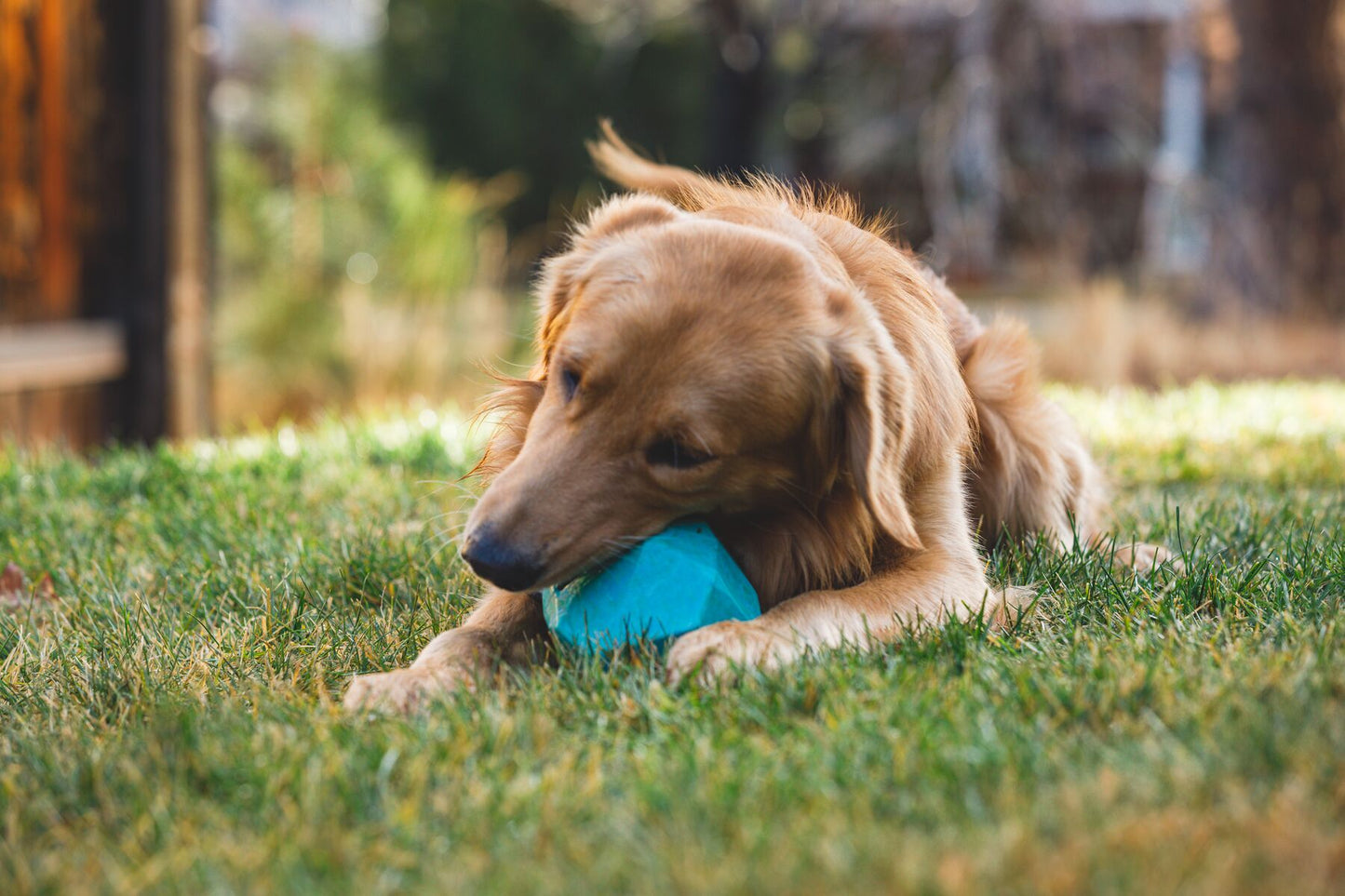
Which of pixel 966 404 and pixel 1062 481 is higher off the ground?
pixel 966 404

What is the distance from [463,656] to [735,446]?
0.73m

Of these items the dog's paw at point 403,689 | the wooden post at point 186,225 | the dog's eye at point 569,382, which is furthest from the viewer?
the wooden post at point 186,225

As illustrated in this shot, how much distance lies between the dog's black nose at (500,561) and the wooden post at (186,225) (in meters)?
5.75

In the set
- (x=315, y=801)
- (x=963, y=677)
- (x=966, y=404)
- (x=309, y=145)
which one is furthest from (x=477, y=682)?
(x=309, y=145)

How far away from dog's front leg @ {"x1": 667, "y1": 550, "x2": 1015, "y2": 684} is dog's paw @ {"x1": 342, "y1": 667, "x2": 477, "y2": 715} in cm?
43

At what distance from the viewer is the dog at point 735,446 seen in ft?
8.73

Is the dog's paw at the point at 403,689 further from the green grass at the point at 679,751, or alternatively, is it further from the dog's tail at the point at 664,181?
the dog's tail at the point at 664,181

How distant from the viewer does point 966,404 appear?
11.3ft

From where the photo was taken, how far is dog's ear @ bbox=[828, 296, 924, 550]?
2.79 meters

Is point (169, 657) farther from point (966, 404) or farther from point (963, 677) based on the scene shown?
point (966, 404)

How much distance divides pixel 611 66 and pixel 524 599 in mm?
17292

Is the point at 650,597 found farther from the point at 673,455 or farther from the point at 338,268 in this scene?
the point at 338,268

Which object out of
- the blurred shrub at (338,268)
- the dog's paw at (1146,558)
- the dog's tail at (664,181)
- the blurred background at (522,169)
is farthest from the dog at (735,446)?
the blurred shrub at (338,268)

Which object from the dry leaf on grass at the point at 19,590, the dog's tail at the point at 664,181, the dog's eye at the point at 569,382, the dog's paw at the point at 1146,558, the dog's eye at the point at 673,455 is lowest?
the dry leaf on grass at the point at 19,590
